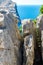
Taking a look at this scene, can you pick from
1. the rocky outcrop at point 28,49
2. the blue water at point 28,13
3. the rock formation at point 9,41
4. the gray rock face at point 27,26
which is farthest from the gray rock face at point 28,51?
the blue water at point 28,13

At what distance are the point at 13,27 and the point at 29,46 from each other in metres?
1.26

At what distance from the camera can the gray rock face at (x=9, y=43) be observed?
496 inches

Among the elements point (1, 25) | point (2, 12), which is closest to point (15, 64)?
point (1, 25)

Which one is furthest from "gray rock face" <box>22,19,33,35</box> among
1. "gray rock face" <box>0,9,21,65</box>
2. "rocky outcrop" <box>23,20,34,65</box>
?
"gray rock face" <box>0,9,21,65</box>

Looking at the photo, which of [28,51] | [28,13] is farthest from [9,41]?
[28,13]

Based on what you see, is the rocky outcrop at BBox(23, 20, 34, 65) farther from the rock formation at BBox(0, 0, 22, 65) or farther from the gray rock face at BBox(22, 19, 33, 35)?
the rock formation at BBox(0, 0, 22, 65)

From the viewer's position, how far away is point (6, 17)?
1404 centimetres

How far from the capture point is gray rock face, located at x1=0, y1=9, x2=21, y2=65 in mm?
12602

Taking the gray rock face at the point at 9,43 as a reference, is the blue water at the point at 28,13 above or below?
below

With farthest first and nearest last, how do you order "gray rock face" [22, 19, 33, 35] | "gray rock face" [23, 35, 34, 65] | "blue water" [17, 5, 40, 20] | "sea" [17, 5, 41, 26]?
"blue water" [17, 5, 40, 20] → "sea" [17, 5, 41, 26] → "gray rock face" [22, 19, 33, 35] → "gray rock face" [23, 35, 34, 65]

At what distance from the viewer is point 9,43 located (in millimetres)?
13023

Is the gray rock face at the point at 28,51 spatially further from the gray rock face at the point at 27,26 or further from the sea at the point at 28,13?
the sea at the point at 28,13

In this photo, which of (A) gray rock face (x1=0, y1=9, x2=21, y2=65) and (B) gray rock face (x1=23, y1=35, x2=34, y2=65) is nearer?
(A) gray rock face (x1=0, y1=9, x2=21, y2=65)

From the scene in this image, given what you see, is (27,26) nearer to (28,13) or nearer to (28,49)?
(28,49)
